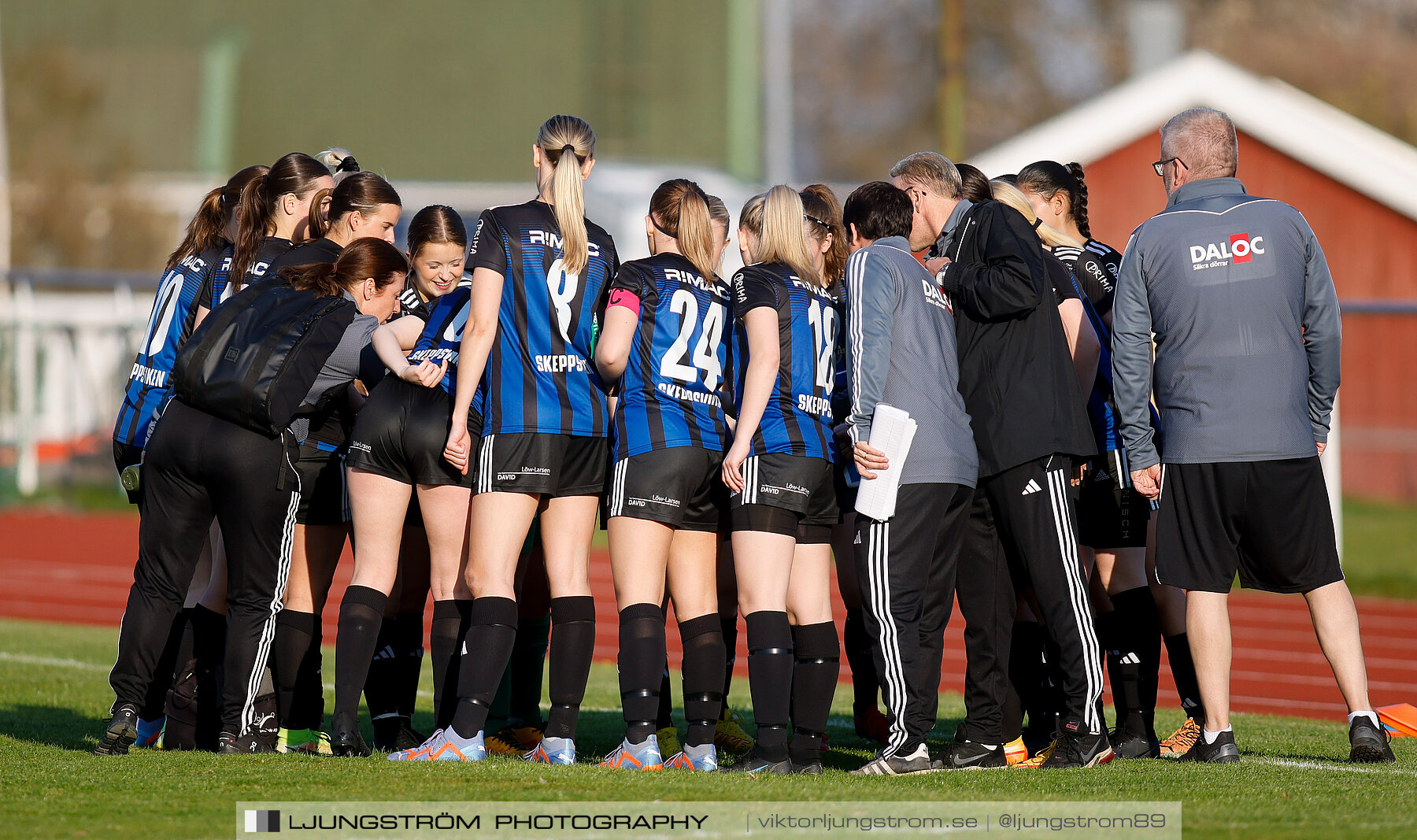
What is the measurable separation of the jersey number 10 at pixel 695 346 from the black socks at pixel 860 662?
161cm

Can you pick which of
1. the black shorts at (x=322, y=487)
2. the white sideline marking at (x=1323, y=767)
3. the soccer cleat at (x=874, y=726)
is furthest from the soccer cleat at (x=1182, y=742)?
the black shorts at (x=322, y=487)

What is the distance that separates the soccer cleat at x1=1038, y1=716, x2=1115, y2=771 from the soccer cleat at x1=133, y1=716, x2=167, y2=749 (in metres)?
3.57

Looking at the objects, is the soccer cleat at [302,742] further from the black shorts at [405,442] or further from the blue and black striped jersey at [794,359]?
the blue and black striped jersey at [794,359]

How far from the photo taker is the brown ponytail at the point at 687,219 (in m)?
5.66

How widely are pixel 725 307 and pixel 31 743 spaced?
11.1 feet

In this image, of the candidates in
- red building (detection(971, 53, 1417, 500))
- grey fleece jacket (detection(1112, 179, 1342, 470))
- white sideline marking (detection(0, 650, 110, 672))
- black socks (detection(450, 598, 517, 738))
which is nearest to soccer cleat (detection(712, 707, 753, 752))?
black socks (detection(450, 598, 517, 738))

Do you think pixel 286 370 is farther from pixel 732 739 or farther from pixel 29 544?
pixel 29 544

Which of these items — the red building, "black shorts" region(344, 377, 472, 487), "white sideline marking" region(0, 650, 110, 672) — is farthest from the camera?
the red building

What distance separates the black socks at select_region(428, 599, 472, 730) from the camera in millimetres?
5816

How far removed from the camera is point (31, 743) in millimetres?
6043

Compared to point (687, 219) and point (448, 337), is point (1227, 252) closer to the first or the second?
point (687, 219)

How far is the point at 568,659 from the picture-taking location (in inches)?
217

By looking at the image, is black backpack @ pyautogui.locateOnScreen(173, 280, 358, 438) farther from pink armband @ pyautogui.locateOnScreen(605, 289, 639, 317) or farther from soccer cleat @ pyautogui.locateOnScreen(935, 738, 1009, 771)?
soccer cleat @ pyautogui.locateOnScreen(935, 738, 1009, 771)

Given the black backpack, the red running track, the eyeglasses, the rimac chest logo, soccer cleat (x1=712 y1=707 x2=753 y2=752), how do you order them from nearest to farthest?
the black backpack, the rimac chest logo, the eyeglasses, soccer cleat (x1=712 y1=707 x2=753 y2=752), the red running track
